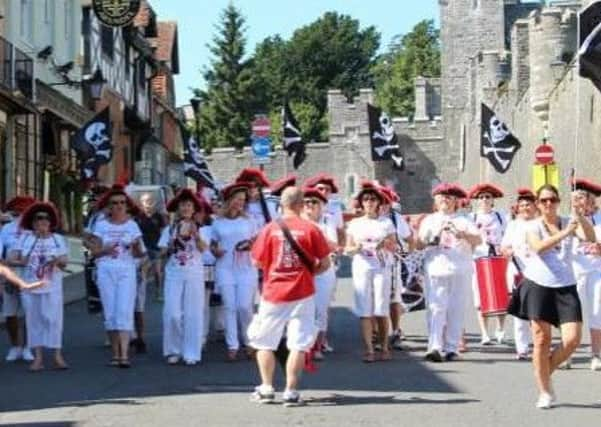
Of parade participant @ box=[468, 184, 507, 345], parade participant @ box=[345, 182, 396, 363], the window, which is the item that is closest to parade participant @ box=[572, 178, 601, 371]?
parade participant @ box=[345, 182, 396, 363]

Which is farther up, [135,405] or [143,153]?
[143,153]

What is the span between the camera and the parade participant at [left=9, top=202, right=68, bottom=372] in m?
15.2

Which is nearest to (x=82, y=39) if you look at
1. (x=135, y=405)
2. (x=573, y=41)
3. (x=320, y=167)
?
(x=573, y=41)

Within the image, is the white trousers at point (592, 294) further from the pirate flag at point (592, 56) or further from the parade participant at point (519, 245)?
the pirate flag at point (592, 56)

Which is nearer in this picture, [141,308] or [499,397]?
[499,397]

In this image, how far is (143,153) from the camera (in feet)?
181

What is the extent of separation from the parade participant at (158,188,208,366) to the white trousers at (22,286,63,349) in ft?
3.51

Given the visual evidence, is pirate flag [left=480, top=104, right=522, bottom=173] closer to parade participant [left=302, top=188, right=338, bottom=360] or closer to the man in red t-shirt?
parade participant [left=302, top=188, right=338, bottom=360]

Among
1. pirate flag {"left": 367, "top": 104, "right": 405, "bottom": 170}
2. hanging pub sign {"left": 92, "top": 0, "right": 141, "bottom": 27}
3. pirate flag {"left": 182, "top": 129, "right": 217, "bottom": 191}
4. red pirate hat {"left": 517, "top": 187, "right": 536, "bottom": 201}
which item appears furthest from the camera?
pirate flag {"left": 367, "top": 104, "right": 405, "bottom": 170}

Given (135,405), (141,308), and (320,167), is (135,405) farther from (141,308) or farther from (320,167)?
(320,167)

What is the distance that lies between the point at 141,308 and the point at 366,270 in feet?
9.82

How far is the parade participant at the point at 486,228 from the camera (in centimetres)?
1669

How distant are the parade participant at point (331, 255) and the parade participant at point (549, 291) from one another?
135 inches

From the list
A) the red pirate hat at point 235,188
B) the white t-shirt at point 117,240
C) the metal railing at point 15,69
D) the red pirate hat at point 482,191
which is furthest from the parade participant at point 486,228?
the metal railing at point 15,69
